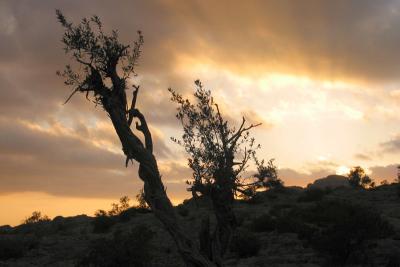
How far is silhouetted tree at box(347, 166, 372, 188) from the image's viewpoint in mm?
87344

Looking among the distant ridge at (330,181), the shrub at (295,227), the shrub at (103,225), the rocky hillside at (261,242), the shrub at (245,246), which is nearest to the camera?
the rocky hillside at (261,242)

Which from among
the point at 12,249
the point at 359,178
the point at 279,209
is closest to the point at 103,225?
the point at 12,249

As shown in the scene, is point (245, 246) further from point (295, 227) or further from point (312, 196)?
point (312, 196)

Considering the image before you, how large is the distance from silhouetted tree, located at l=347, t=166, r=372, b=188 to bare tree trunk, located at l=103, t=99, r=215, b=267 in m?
72.1

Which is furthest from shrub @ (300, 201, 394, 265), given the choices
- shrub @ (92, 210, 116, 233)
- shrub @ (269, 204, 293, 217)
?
shrub @ (92, 210, 116, 233)

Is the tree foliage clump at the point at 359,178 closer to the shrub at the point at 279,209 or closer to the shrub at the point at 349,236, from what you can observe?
the shrub at the point at 279,209

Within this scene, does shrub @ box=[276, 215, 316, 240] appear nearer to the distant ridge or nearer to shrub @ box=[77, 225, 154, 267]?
shrub @ box=[77, 225, 154, 267]

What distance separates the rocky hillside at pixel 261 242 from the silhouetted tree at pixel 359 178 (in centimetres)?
3754

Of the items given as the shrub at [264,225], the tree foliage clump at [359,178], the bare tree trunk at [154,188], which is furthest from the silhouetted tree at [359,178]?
the bare tree trunk at [154,188]

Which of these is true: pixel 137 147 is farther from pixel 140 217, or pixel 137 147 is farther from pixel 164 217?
pixel 140 217

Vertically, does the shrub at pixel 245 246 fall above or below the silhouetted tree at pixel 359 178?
below

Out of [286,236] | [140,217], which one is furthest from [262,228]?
[140,217]

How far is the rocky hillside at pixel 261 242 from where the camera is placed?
94.1ft

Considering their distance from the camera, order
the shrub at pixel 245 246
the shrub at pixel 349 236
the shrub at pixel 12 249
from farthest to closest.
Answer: the shrub at pixel 12 249 → the shrub at pixel 245 246 → the shrub at pixel 349 236
